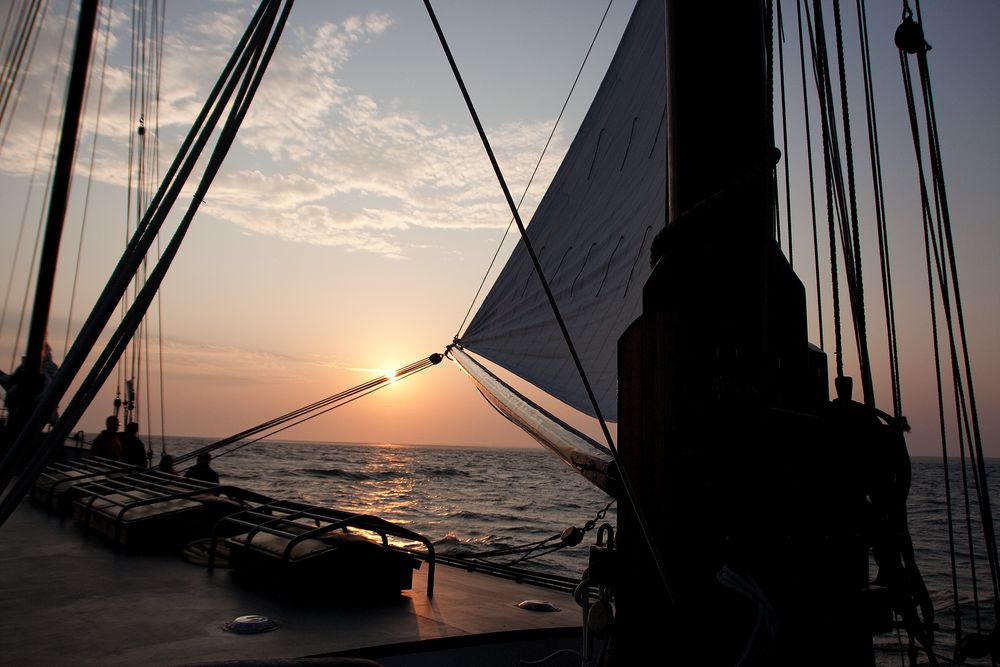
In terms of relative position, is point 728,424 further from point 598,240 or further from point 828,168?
point 598,240

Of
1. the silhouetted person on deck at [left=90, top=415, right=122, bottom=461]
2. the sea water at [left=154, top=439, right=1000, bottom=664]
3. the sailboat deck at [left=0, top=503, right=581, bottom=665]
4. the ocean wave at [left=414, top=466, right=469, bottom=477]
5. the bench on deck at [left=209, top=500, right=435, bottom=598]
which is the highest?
the silhouetted person on deck at [left=90, top=415, right=122, bottom=461]

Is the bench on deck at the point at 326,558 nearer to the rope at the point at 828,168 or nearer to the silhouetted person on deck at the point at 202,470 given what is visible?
the rope at the point at 828,168

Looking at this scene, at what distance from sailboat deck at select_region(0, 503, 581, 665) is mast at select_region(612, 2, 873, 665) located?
2.15 meters

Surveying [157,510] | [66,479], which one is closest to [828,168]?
[157,510]

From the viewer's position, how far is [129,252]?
2.83 metres

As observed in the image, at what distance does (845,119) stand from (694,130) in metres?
2.47

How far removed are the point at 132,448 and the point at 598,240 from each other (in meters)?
11.4

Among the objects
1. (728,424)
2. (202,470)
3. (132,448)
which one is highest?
(728,424)

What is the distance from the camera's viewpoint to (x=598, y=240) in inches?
312

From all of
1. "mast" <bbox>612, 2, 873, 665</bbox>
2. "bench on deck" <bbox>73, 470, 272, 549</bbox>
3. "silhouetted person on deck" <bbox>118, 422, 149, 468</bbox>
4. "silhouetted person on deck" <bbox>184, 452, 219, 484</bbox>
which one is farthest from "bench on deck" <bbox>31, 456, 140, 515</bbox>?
"mast" <bbox>612, 2, 873, 665</bbox>

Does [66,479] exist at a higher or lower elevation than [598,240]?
lower

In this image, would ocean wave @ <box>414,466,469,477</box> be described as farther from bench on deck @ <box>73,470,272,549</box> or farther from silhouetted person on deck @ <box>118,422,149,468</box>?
bench on deck @ <box>73,470,272,549</box>

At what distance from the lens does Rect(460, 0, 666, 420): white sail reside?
731 centimetres

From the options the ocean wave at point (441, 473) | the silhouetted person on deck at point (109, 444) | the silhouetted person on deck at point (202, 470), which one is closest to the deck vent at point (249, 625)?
the silhouetted person on deck at point (202, 470)
